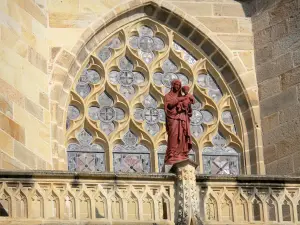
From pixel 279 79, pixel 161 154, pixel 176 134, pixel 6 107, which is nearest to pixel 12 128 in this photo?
pixel 6 107

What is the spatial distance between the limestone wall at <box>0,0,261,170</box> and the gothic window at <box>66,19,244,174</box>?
1.24 ft

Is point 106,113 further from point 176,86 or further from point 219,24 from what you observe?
point 176,86

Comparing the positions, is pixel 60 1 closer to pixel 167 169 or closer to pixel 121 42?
pixel 121 42

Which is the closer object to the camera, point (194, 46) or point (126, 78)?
point (126, 78)

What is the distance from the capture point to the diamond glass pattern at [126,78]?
2295cm

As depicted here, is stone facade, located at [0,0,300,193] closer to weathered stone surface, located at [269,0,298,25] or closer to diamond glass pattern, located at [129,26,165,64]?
weathered stone surface, located at [269,0,298,25]

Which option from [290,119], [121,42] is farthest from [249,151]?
[121,42]

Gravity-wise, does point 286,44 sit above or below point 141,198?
above

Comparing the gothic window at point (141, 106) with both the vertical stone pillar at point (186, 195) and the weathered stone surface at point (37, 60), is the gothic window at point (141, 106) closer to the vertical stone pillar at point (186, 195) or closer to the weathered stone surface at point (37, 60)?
the weathered stone surface at point (37, 60)

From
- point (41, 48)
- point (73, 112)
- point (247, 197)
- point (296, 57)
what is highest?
point (41, 48)

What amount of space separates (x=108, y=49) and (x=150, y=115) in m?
1.06

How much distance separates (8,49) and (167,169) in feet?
9.50

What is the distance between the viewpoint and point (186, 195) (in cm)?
1931

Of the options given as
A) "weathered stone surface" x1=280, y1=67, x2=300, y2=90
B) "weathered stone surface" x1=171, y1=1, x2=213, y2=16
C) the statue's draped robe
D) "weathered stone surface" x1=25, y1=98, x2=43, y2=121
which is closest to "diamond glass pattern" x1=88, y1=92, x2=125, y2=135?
"weathered stone surface" x1=25, y1=98, x2=43, y2=121
